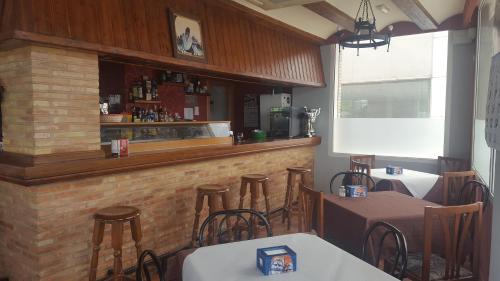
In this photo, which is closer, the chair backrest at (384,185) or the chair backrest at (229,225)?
the chair backrest at (229,225)

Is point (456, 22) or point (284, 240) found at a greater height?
point (456, 22)

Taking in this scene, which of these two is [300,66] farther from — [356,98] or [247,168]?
[247,168]

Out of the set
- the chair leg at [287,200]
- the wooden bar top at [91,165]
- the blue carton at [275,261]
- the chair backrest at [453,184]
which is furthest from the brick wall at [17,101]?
the chair backrest at [453,184]

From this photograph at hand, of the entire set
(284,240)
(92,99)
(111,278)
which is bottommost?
(111,278)

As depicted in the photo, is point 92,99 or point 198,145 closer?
point 92,99

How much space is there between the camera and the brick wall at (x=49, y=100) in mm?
2746

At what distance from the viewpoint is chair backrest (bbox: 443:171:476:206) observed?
4.13 metres

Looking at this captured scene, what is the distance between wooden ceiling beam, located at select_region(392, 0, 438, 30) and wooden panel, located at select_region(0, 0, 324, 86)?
1.72 m

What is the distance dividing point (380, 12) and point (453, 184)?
9.08 ft

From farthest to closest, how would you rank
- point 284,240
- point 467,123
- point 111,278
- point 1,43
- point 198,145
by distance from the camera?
1. point 467,123
2. point 198,145
3. point 111,278
4. point 1,43
5. point 284,240

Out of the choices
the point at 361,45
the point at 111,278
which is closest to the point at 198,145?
the point at 111,278

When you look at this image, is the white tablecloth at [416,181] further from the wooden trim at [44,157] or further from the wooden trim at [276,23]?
the wooden trim at [44,157]

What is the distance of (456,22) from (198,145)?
422 centimetres

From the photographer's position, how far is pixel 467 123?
5309 millimetres
